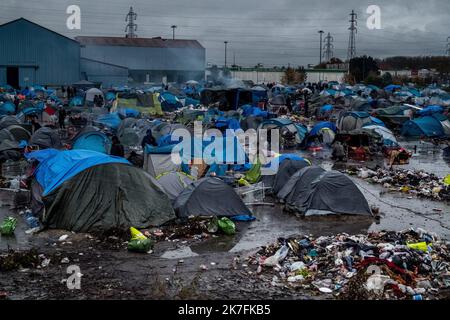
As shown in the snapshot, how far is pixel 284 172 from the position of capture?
16859mm

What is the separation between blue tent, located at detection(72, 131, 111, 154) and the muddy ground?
287 inches

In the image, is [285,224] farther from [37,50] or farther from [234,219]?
[37,50]

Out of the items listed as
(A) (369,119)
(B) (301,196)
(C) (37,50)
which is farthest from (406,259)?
(C) (37,50)

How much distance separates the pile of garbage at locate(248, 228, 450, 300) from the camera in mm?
9320

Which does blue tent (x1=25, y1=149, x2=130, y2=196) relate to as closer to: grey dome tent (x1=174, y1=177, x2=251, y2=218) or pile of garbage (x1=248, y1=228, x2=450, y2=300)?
grey dome tent (x1=174, y1=177, x2=251, y2=218)

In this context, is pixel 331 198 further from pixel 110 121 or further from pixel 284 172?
pixel 110 121

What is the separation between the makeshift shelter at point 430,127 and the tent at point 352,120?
333cm

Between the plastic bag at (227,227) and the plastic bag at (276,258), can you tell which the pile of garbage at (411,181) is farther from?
the plastic bag at (276,258)

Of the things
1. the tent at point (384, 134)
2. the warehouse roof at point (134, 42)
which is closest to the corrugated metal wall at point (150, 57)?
the warehouse roof at point (134, 42)

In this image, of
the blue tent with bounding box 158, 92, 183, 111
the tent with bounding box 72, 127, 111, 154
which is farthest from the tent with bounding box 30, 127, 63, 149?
the blue tent with bounding box 158, 92, 183, 111

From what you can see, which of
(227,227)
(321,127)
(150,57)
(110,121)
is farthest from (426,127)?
(150,57)
